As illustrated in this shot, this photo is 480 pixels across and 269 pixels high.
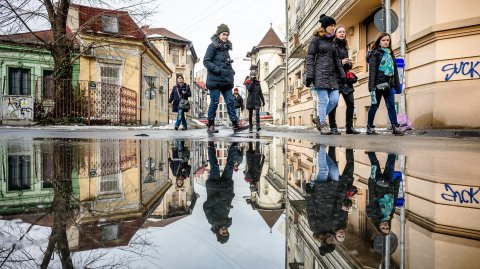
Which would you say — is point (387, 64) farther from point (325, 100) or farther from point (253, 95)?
point (253, 95)

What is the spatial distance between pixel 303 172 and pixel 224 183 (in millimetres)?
633

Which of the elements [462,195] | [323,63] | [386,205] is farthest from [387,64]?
[386,205]

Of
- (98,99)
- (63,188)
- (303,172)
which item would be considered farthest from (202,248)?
(98,99)

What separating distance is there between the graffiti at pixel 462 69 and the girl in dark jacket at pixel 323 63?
7.84 ft

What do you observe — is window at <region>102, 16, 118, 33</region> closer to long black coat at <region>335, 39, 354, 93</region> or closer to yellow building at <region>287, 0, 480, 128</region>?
yellow building at <region>287, 0, 480, 128</region>

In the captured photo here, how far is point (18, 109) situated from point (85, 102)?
456 cm

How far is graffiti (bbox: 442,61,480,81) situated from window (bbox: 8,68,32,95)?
22.2m

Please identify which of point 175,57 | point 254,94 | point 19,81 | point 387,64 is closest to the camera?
point 387,64

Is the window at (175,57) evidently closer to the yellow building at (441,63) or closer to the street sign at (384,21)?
the yellow building at (441,63)

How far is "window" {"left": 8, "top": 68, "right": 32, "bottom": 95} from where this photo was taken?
842 inches

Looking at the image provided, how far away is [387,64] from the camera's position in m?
6.55

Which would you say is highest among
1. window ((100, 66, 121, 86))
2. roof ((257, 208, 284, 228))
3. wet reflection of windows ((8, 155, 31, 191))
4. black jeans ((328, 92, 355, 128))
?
window ((100, 66, 121, 86))

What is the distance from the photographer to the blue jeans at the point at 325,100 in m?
6.51

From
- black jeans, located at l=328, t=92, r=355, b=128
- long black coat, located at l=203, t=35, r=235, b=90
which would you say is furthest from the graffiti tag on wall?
black jeans, located at l=328, t=92, r=355, b=128
